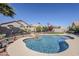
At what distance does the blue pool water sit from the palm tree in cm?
38

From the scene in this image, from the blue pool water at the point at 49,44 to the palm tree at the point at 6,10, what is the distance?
0.38m

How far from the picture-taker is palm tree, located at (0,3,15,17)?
208 cm

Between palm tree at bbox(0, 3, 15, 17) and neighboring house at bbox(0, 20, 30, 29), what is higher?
palm tree at bbox(0, 3, 15, 17)

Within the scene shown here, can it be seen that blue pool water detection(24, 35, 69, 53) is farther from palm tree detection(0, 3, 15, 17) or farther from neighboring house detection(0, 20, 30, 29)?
palm tree detection(0, 3, 15, 17)

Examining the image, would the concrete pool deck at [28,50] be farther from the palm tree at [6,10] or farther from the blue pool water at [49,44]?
the palm tree at [6,10]

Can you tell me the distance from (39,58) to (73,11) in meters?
0.62

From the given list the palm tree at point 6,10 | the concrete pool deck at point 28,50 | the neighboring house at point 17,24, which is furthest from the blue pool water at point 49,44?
the palm tree at point 6,10

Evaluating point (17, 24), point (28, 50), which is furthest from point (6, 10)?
point (28, 50)

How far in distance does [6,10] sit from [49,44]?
0.59m

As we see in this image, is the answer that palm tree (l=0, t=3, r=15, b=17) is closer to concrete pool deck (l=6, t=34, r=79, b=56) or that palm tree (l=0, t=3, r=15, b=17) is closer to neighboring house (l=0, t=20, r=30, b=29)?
neighboring house (l=0, t=20, r=30, b=29)

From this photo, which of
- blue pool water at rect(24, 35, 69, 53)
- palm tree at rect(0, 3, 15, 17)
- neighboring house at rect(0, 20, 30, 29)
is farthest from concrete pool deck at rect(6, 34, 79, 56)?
palm tree at rect(0, 3, 15, 17)

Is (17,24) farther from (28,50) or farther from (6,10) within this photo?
(28,50)

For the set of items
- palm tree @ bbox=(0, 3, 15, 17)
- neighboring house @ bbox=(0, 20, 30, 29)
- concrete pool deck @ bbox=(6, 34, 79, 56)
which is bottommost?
concrete pool deck @ bbox=(6, 34, 79, 56)

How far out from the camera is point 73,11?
81.8 inches
